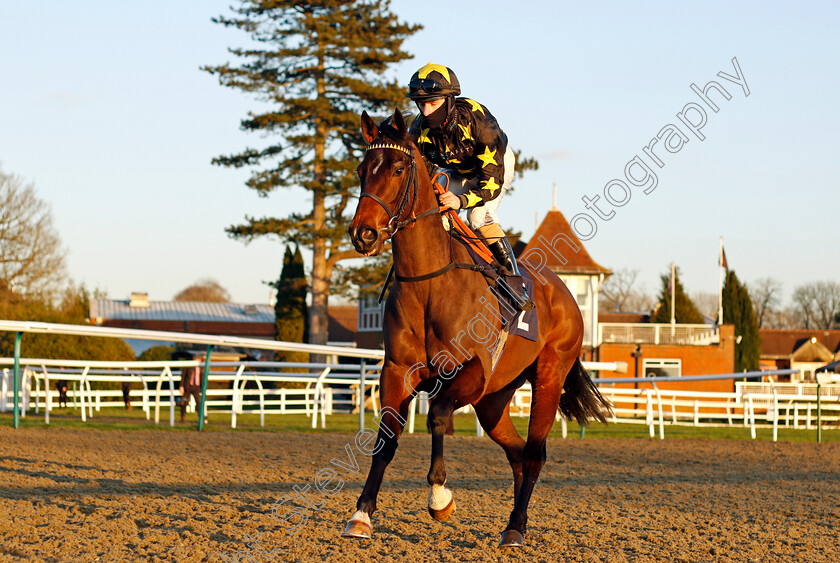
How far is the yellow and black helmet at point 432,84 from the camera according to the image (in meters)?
5.03

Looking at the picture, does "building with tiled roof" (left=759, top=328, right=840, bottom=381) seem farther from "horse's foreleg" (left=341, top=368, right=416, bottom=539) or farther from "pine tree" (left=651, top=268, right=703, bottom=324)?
"horse's foreleg" (left=341, top=368, right=416, bottom=539)

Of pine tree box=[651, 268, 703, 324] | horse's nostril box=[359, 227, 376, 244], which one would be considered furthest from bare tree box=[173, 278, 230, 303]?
horse's nostril box=[359, 227, 376, 244]

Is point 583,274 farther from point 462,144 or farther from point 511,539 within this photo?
point 511,539

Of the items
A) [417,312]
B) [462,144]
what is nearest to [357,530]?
[417,312]

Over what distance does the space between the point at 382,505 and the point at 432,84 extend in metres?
2.99

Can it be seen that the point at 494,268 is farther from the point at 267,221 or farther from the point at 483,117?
the point at 267,221

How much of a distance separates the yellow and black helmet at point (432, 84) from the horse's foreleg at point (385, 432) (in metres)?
1.67

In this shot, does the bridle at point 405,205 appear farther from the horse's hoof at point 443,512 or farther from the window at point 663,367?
the window at point 663,367

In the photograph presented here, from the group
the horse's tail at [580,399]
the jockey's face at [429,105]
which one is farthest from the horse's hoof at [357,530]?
the horse's tail at [580,399]

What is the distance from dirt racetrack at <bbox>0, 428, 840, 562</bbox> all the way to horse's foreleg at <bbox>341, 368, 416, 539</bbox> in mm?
222

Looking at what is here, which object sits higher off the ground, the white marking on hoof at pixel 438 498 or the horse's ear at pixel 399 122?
the horse's ear at pixel 399 122

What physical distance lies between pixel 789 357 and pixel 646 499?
216 feet

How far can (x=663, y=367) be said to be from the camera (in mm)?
39469

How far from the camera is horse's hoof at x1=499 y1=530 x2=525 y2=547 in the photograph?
15.6ft
